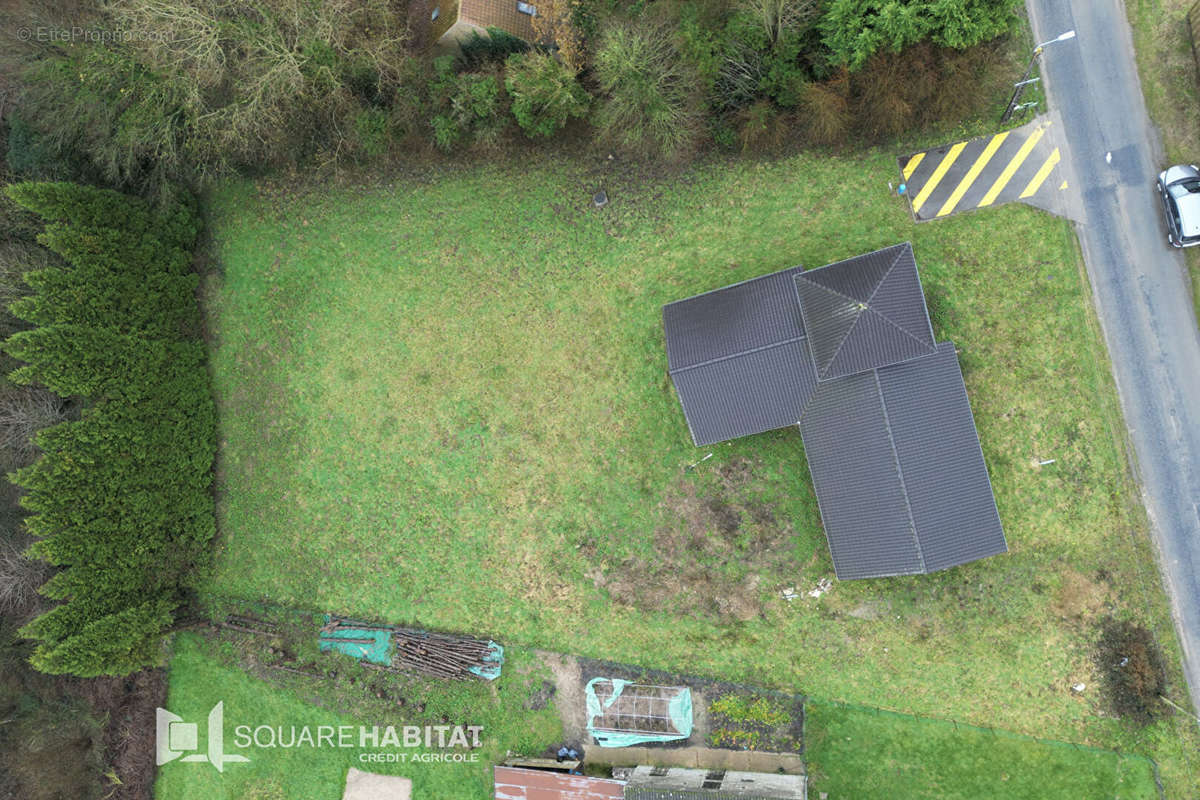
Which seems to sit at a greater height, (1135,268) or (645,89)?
(645,89)

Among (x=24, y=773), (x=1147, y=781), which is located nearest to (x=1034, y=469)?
(x=1147, y=781)

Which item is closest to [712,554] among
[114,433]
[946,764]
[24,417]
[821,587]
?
[821,587]

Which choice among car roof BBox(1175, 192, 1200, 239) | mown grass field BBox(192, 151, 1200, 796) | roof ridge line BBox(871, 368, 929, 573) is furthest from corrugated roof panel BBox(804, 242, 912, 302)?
car roof BBox(1175, 192, 1200, 239)

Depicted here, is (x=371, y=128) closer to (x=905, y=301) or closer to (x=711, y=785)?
(x=905, y=301)

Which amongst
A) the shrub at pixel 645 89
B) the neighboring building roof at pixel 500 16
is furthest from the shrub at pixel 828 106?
the neighboring building roof at pixel 500 16

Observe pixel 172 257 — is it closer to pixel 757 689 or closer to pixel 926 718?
pixel 757 689

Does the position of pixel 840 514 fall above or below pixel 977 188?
below
